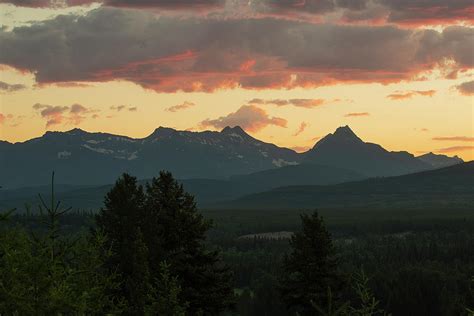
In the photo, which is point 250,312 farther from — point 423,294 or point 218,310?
point 218,310

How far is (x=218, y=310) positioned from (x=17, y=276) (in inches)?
962

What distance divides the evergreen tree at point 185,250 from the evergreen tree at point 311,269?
554 centimetres

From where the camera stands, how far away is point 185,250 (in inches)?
1828

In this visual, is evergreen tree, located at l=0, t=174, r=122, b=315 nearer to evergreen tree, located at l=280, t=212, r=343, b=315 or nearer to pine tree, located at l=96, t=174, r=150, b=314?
pine tree, located at l=96, t=174, r=150, b=314

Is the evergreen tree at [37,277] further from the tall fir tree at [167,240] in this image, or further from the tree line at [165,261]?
the tall fir tree at [167,240]

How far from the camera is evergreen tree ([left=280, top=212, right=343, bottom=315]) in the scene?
1975 inches

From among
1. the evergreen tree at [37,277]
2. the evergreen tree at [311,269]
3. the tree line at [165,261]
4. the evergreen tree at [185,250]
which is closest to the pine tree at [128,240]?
the tree line at [165,261]

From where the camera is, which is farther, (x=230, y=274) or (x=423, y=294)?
(x=423, y=294)

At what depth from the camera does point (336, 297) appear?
50562 mm

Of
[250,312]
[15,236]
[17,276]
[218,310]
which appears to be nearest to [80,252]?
[15,236]

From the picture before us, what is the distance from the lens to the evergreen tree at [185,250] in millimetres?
Result: 45125

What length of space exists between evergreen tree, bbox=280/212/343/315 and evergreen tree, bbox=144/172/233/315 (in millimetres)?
5543

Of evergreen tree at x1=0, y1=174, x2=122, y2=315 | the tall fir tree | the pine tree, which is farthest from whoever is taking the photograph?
the tall fir tree

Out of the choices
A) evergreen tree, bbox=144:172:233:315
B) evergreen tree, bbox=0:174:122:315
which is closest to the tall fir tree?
evergreen tree, bbox=144:172:233:315
